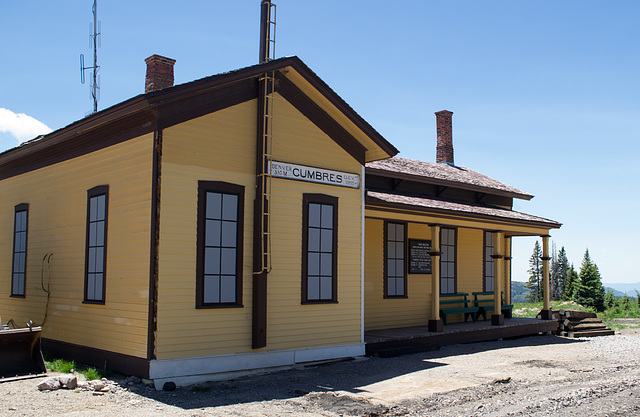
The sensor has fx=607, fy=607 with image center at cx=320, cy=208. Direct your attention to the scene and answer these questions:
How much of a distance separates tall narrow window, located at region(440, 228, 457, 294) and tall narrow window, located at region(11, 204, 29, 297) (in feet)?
34.6

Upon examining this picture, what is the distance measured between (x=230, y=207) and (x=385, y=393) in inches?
155

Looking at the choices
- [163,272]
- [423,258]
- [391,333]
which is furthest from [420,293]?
[163,272]

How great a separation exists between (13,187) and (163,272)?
691 centimetres

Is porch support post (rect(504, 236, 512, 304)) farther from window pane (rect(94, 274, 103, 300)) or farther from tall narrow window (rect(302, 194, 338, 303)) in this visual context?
window pane (rect(94, 274, 103, 300))

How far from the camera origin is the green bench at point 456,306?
16.6m

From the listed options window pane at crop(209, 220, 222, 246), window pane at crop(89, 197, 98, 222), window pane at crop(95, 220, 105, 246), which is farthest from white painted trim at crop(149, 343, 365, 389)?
window pane at crop(89, 197, 98, 222)

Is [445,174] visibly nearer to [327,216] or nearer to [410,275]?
[410,275]

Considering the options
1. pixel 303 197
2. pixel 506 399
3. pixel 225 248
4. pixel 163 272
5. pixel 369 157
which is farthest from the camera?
pixel 369 157

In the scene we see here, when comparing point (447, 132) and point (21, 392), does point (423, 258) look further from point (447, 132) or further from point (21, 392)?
point (21, 392)

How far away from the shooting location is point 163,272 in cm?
927

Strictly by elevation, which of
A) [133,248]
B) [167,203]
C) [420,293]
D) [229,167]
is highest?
[229,167]

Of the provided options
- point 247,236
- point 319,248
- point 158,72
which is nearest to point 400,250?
point 319,248

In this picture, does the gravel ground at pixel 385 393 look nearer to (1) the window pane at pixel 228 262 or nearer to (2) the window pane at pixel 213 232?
(1) the window pane at pixel 228 262

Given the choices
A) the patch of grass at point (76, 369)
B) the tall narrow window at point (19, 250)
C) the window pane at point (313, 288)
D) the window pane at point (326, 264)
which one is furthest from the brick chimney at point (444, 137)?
the patch of grass at point (76, 369)
